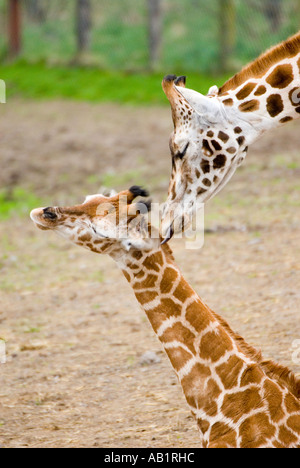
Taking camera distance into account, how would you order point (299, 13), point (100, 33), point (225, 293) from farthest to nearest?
point (100, 33) < point (299, 13) < point (225, 293)

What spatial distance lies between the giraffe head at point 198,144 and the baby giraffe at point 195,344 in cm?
95

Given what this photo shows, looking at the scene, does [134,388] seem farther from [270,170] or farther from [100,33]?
[100,33]

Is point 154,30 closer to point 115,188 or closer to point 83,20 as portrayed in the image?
point 83,20

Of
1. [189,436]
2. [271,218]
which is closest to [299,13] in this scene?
[271,218]

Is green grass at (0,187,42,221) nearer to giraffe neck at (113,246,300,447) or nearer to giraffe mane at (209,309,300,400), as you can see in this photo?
giraffe neck at (113,246,300,447)

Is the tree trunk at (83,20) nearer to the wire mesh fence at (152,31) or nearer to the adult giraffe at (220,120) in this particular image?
the wire mesh fence at (152,31)

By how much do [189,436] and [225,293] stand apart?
234 centimetres

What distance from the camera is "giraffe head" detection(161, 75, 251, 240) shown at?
5.14 metres

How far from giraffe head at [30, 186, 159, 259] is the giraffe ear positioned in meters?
1.20

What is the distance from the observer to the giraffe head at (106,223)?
13.4ft

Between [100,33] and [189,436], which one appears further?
[100,33]

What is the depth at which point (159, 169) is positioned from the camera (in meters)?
11.4

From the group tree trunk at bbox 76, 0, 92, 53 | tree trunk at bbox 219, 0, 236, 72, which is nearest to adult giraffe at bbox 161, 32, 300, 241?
tree trunk at bbox 219, 0, 236, 72

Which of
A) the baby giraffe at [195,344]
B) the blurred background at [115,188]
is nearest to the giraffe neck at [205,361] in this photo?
the baby giraffe at [195,344]
